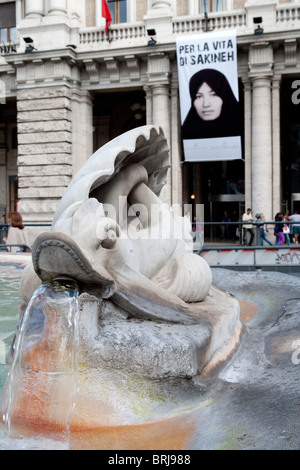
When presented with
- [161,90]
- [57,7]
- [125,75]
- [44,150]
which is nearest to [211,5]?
[161,90]

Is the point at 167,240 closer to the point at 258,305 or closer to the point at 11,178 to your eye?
the point at 258,305

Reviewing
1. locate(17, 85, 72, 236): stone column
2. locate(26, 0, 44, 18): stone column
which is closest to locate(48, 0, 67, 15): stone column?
locate(26, 0, 44, 18): stone column

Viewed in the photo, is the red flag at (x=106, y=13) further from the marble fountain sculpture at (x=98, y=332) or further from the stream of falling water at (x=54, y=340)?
the stream of falling water at (x=54, y=340)

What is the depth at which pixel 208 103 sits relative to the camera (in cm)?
1630

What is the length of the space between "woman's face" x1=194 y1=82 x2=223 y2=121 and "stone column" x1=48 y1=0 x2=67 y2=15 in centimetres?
586

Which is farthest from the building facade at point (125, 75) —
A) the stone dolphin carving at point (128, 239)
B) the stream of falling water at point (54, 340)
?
the stream of falling water at point (54, 340)

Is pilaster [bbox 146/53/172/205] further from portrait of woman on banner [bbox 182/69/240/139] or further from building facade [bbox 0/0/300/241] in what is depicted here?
portrait of woman on banner [bbox 182/69/240/139]

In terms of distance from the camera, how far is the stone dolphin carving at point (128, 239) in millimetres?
2500

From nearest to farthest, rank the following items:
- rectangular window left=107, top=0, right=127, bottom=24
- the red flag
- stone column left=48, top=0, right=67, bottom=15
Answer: the red flag < stone column left=48, top=0, right=67, bottom=15 < rectangular window left=107, top=0, right=127, bottom=24

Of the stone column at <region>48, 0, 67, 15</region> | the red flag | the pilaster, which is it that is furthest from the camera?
the stone column at <region>48, 0, 67, 15</region>

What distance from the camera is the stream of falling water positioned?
2381 mm

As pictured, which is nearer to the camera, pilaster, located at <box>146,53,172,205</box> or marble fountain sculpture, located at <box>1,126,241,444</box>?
marble fountain sculpture, located at <box>1,126,241,444</box>

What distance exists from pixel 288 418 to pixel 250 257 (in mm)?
6427

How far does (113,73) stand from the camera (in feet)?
59.8
